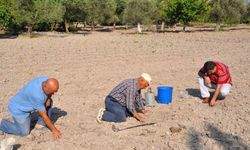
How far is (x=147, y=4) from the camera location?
146 ft

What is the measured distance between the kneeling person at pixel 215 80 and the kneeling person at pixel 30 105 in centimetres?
380

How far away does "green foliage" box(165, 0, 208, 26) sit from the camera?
148 ft

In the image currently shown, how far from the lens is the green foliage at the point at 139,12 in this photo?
4338cm

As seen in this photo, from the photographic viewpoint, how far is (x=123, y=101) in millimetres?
7566

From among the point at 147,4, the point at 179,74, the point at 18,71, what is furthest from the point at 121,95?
the point at 147,4

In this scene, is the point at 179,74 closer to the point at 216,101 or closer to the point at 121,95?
the point at 216,101

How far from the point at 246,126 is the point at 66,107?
3981 millimetres

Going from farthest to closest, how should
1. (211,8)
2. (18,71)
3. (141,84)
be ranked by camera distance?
(211,8) < (18,71) < (141,84)

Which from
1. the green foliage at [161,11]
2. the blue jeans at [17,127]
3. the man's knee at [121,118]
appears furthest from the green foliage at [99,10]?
the blue jeans at [17,127]

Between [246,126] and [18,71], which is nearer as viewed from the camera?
[246,126]

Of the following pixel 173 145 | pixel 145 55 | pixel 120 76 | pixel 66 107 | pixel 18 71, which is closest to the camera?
pixel 173 145

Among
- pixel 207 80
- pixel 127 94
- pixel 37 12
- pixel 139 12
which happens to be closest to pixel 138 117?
pixel 127 94

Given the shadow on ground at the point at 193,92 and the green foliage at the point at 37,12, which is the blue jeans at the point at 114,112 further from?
the green foliage at the point at 37,12

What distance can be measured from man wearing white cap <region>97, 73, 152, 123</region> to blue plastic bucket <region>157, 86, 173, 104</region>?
113cm
